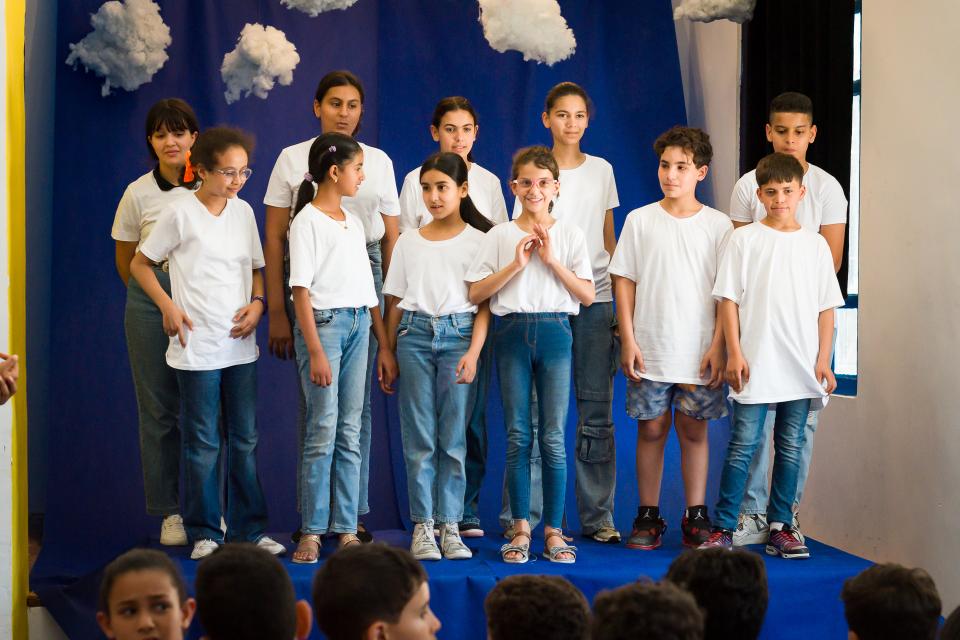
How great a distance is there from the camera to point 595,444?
3.42 meters

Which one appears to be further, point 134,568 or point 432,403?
point 432,403

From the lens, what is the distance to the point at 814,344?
322 centimetres

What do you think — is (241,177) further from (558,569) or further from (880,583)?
(880,583)

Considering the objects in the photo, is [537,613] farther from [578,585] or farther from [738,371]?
[738,371]

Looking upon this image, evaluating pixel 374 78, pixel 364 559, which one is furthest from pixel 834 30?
pixel 364 559

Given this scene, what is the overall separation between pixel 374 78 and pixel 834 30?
1806 millimetres

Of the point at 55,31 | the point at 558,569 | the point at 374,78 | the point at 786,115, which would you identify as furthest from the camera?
the point at 374,78

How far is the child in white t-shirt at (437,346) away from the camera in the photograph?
3.13 meters

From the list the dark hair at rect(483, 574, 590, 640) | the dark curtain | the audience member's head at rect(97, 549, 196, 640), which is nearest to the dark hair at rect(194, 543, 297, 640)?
the audience member's head at rect(97, 549, 196, 640)

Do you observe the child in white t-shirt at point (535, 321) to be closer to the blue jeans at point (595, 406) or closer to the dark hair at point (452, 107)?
the blue jeans at point (595, 406)

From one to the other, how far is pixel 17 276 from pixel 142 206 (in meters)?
0.48

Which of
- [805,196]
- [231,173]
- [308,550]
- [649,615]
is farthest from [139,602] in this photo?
[805,196]

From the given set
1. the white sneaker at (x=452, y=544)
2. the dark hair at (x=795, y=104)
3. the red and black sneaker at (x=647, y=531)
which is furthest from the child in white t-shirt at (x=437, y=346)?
the dark hair at (x=795, y=104)

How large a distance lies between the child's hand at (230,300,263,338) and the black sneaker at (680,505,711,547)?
1482 millimetres
